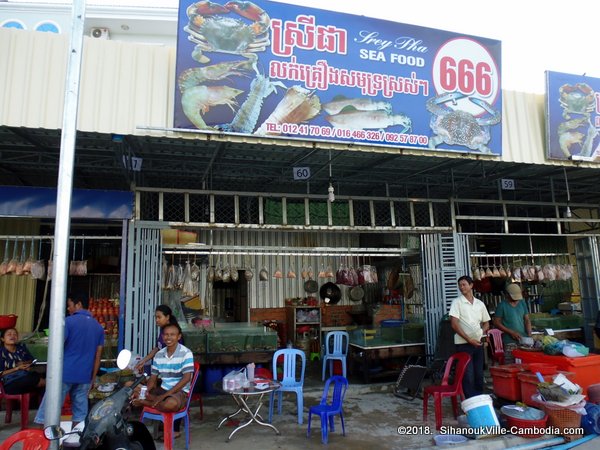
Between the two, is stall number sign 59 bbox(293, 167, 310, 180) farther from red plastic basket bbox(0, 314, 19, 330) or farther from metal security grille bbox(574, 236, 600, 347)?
metal security grille bbox(574, 236, 600, 347)

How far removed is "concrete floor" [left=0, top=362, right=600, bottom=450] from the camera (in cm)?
496

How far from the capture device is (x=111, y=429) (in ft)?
11.0

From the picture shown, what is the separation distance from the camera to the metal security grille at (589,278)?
9124 mm

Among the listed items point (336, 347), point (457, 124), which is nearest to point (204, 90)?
point (457, 124)

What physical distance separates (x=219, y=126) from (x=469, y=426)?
4484 millimetres

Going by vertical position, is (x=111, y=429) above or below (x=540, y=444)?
above

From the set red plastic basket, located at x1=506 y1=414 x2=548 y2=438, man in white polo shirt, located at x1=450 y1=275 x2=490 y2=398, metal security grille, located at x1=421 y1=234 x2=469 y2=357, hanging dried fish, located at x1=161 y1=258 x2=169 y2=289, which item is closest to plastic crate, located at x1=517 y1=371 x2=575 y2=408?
red plastic basket, located at x1=506 y1=414 x2=548 y2=438

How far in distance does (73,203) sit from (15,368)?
2.20 m

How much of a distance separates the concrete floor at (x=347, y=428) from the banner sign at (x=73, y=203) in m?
2.73

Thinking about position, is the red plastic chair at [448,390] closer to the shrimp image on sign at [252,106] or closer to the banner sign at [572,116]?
the banner sign at [572,116]

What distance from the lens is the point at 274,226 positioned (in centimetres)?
723

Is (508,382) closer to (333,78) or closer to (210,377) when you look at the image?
(210,377)

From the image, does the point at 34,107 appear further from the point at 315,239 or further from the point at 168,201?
the point at 315,239

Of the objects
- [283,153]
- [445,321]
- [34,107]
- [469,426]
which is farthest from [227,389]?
[445,321]
